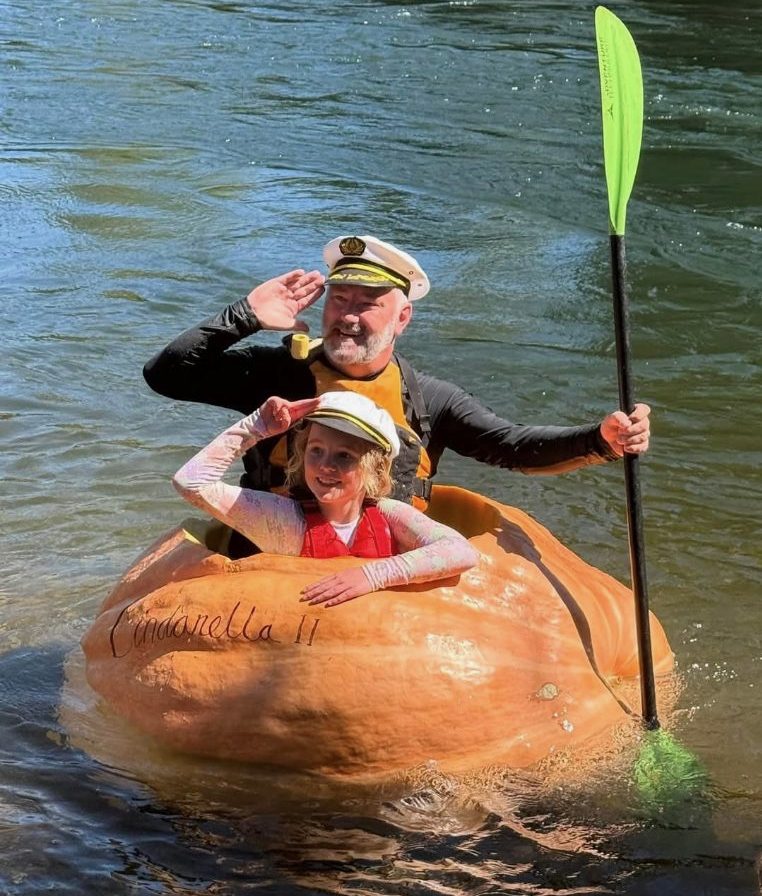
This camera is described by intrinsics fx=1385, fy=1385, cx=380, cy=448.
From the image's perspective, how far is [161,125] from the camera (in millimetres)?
14039

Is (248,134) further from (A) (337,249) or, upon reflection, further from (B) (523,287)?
(A) (337,249)

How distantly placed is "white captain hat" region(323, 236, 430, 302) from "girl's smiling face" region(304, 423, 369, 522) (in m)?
0.59

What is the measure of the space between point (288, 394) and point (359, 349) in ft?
1.01

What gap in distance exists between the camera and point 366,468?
4082 mm

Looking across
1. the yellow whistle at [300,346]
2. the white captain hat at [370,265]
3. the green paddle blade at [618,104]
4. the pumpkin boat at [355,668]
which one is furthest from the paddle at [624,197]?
the yellow whistle at [300,346]

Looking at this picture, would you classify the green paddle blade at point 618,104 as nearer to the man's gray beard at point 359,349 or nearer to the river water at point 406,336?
the man's gray beard at point 359,349

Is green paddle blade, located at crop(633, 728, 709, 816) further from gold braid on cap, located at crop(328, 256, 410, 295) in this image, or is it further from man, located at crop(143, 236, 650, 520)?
gold braid on cap, located at crop(328, 256, 410, 295)

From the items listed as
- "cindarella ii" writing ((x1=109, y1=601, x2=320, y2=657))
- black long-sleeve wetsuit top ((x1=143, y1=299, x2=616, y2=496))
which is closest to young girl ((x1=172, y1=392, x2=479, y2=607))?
"cindarella ii" writing ((x1=109, y1=601, x2=320, y2=657))

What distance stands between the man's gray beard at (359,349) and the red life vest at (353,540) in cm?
54

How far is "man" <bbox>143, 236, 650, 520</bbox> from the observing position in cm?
443

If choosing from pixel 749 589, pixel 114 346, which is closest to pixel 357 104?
pixel 114 346

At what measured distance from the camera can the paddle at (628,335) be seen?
4172mm

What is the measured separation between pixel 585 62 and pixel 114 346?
9176 mm

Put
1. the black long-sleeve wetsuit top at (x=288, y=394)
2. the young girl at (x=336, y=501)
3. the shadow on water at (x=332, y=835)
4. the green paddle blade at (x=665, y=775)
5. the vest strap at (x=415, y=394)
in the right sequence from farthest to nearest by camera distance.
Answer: the vest strap at (x=415, y=394) → the black long-sleeve wetsuit top at (x=288, y=394) → the green paddle blade at (x=665, y=775) → the young girl at (x=336, y=501) → the shadow on water at (x=332, y=835)
